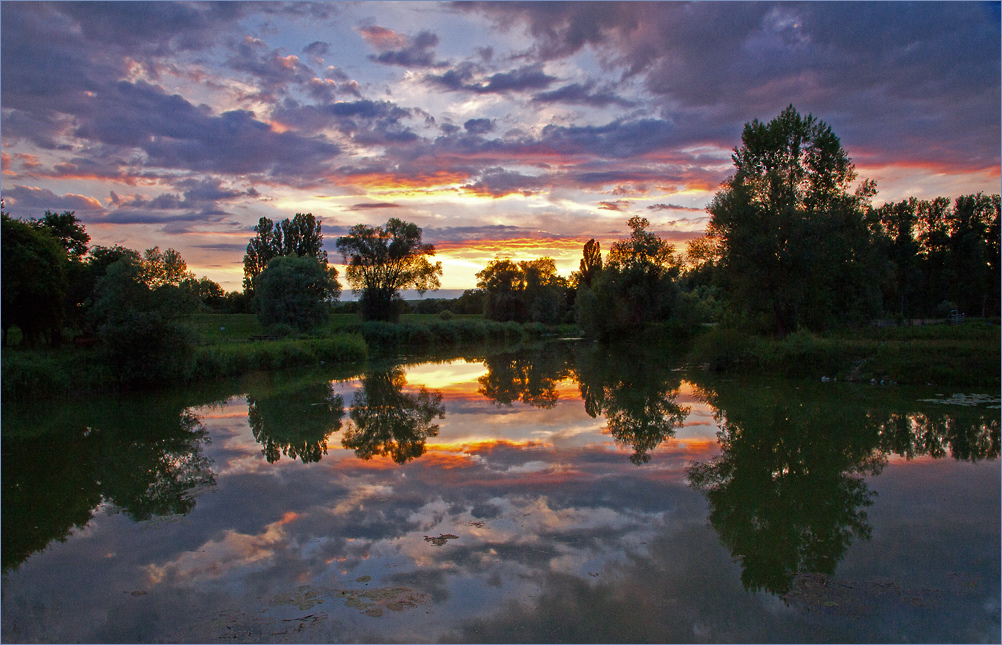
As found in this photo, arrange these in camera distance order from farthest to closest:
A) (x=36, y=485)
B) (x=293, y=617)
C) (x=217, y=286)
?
(x=217, y=286), (x=36, y=485), (x=293, y=617)

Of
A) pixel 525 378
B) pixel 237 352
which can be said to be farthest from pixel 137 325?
pixel 525 378

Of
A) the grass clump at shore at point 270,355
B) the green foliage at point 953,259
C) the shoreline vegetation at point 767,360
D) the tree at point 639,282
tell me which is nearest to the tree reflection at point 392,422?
the grass clump at shore at point 270,355

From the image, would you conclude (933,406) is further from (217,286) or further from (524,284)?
(217,286)

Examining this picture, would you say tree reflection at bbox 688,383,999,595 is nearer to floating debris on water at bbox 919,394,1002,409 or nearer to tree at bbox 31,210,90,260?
floating debris on water at bbox 919,394,1002,409

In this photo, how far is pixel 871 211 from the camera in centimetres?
2731

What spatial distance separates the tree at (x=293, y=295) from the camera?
113ft

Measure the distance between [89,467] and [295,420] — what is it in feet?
14.8

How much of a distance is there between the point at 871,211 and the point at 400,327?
101 ft

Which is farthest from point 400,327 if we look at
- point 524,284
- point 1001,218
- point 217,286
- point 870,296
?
point 1001,218

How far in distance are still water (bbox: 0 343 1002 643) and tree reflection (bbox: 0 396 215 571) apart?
0.21 ft

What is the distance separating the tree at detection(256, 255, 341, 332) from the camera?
3459 centimetres

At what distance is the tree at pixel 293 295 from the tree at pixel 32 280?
13.3 m

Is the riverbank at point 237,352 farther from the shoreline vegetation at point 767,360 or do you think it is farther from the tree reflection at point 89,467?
the tree reflection at point 89,467

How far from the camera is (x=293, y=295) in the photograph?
114 feet
